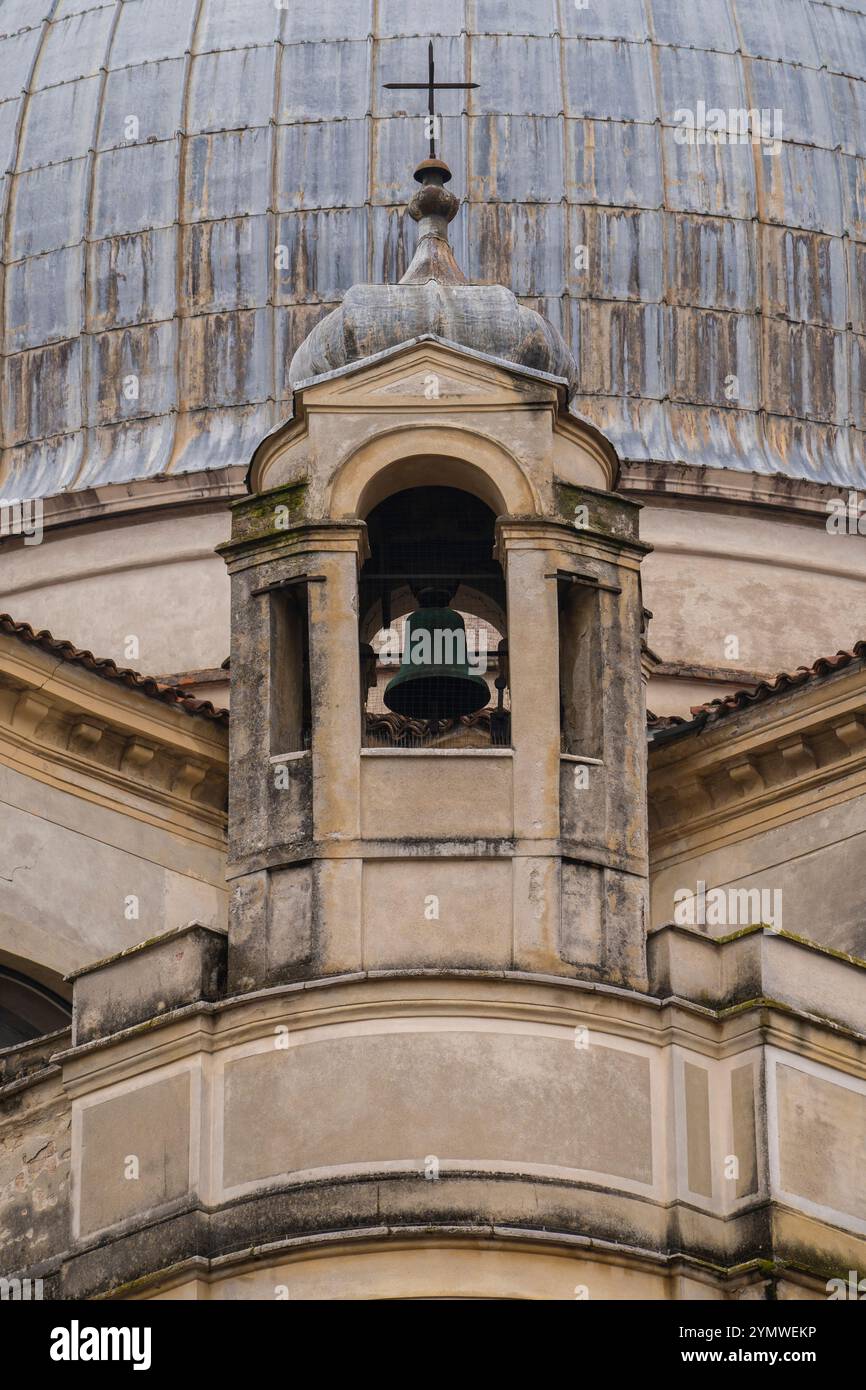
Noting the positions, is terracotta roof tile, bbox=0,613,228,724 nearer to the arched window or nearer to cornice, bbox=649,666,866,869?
the arched window

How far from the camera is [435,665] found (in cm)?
3606

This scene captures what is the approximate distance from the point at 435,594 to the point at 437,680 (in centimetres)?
72

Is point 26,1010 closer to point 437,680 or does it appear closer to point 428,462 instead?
point 437,680

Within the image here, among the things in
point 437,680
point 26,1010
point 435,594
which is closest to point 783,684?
point 437,680

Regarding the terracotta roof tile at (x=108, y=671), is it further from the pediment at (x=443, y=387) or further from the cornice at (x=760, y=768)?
the cornice at (x=760, y=768)

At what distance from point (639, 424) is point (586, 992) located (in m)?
11.7

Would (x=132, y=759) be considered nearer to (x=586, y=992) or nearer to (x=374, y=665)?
(x=374, y=665)

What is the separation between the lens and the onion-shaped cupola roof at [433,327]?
35781 millimetres

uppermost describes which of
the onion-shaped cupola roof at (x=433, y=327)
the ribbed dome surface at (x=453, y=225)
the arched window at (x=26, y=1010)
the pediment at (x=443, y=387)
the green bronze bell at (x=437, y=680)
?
the ribbed dome surface at (x=453, y=225)

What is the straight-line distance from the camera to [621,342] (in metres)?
42.9

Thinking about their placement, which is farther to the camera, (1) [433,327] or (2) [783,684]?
(2) [783,684]

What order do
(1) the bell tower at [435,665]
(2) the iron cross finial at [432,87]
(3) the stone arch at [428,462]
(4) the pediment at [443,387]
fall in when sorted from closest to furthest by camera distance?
(1) the bell tower at [435,665] → (3) the stone arch at [428,462] → (4) the pediment at [443,387] → (2) the iron cross finial at [432,87]

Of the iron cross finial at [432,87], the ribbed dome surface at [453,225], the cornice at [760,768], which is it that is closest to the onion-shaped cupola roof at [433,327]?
the cornice at [760,768]

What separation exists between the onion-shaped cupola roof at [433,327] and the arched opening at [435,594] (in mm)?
1237
